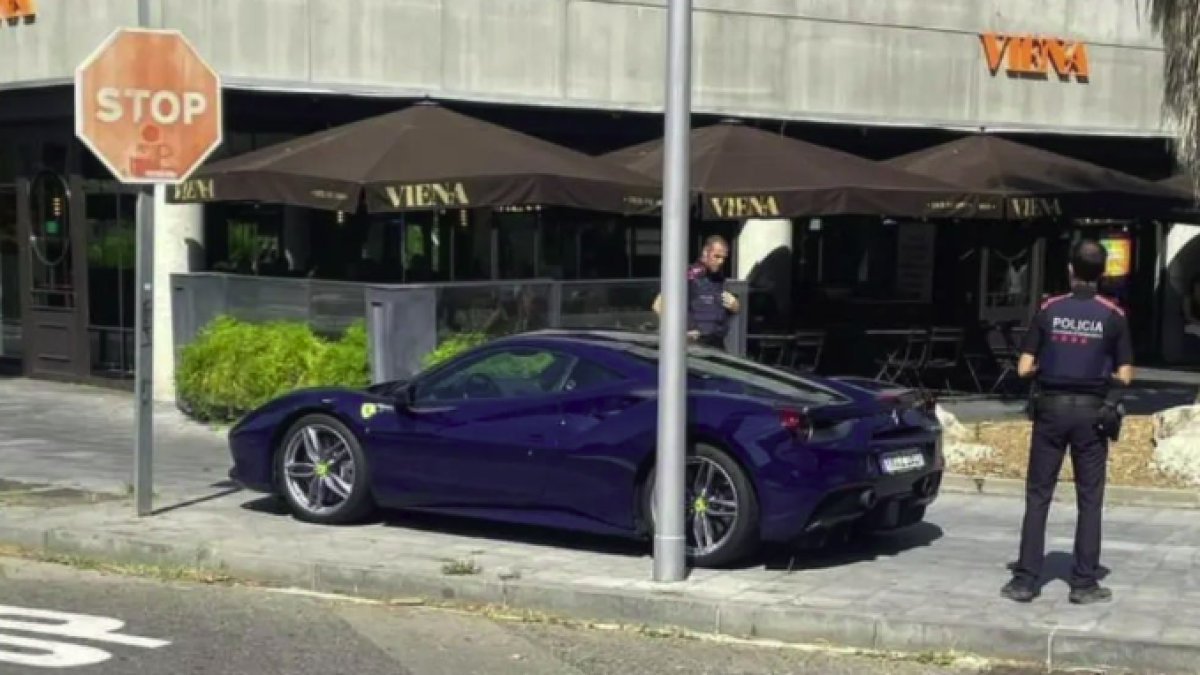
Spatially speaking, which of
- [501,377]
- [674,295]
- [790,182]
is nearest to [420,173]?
[790,182]

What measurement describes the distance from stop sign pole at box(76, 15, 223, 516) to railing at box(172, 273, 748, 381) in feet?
12.4

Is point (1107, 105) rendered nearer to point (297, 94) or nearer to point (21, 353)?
point (297, 94)

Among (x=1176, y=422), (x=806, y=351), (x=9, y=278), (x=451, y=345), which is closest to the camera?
(x=1176, y=422)

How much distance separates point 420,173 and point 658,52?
21.4 ft

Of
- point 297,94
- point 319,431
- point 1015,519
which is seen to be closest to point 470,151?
point 297,94

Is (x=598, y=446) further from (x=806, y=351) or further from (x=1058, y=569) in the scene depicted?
(x=806, y=351)

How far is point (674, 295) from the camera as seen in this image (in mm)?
8258

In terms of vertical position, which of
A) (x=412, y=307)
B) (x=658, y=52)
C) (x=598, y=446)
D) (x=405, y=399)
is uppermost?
(x=658, y=52)

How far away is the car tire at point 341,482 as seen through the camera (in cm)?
998

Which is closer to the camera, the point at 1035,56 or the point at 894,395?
the point at 894,395

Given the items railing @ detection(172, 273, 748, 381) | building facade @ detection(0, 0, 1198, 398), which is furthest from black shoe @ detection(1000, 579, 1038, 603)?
building facade @ detection(0, 0, 1198, 398)

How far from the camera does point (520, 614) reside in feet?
27.0

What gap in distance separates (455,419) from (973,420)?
A: 26.4 feet

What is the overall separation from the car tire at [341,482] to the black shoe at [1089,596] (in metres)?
4.30
